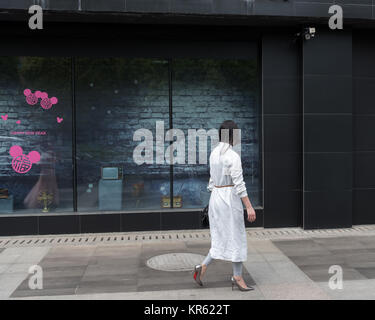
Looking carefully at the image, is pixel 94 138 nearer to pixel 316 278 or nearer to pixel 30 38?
pixel 30 38

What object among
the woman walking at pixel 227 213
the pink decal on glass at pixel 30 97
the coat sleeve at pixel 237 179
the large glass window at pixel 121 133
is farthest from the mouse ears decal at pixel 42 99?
the coat sleeve at pixel 237 179

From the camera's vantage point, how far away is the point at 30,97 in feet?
28.3

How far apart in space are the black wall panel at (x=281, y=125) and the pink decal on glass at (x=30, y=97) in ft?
14.7

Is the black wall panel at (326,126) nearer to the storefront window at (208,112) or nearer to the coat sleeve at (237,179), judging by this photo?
the storefront window at (208,112)

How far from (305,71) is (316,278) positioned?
4.40m

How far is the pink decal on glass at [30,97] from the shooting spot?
8625 mm

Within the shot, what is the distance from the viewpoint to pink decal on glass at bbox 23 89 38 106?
862cm

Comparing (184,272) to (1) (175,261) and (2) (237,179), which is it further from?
(2) (237,179)

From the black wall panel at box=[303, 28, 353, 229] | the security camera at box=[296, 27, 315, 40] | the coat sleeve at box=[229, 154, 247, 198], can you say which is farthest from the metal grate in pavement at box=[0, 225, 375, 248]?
the security camera at box=[296, 27, 315, 40]

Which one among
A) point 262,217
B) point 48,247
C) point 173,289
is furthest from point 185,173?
point 173,289

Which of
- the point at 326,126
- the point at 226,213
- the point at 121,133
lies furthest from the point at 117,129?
the point at 226,213

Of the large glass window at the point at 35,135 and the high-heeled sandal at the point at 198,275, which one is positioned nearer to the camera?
the high-heeled sandal at the point at 198,275

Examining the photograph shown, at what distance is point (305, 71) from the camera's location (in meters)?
8.66

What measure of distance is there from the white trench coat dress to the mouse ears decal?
4.54 meters
